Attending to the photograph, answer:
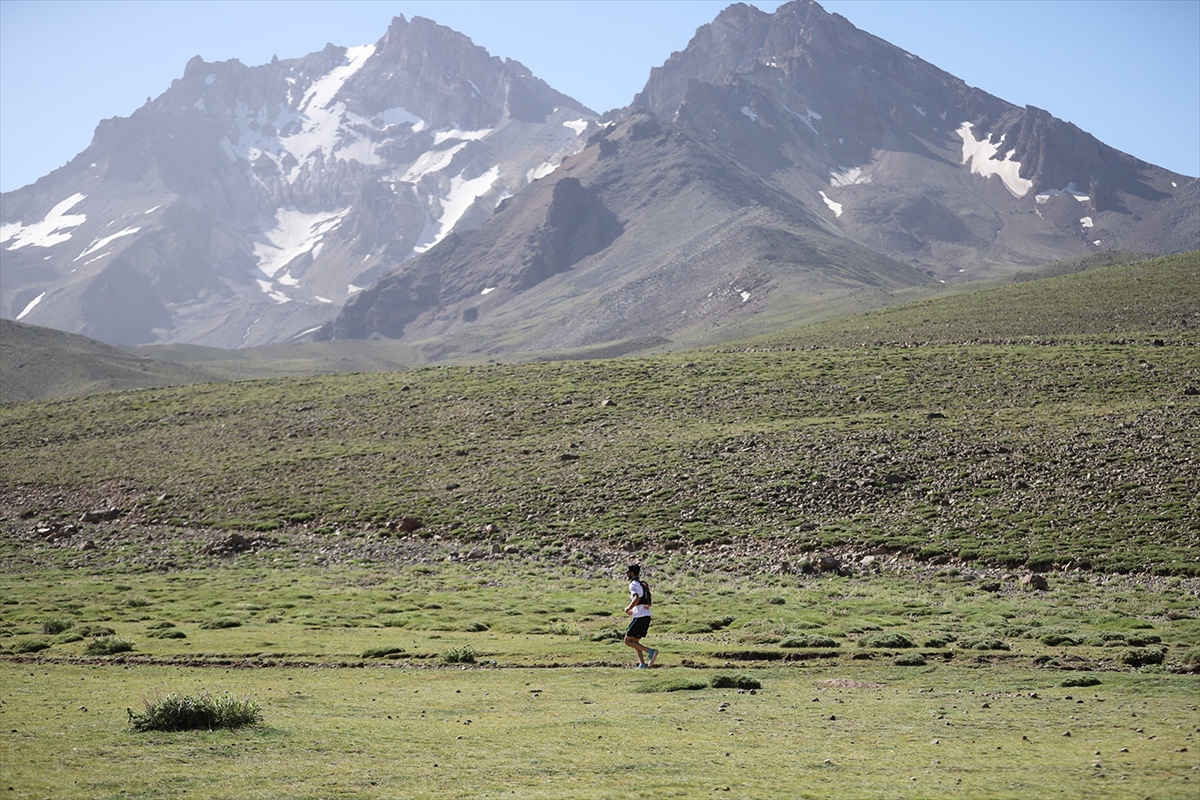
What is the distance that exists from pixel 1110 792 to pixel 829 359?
67.4 metres

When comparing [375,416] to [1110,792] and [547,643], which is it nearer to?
[547,643]

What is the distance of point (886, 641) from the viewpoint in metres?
26.4

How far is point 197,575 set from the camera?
148ft

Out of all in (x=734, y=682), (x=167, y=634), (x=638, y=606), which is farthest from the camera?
(x=167, y=634)

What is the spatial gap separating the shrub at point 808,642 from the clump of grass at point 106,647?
18.8 meters

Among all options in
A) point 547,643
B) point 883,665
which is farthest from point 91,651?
point 883,665

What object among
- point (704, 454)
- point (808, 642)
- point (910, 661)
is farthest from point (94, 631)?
point (704, 454)

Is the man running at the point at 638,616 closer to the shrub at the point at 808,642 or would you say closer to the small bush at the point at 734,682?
the small bush at the point at 734,682

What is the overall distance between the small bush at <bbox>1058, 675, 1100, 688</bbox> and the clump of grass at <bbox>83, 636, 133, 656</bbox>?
2477 cm

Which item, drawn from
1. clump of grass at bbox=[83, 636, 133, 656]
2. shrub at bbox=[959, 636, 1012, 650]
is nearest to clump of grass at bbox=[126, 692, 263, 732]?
clump of grass at bbox=[83, 636, 133, 656]

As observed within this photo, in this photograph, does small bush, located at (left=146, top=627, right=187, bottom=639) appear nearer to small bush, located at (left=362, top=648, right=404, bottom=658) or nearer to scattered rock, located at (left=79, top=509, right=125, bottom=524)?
small bush, located at (left=362, top=648, right=404, bottom=658)

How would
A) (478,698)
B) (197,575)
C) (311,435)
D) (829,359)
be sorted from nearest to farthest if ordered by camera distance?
1. (478,698)
2. (197,575)
3. (311,435)
4. (829,359)

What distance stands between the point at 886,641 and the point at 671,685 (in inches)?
299

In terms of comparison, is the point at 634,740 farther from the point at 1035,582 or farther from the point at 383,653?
the point at 1035,582
